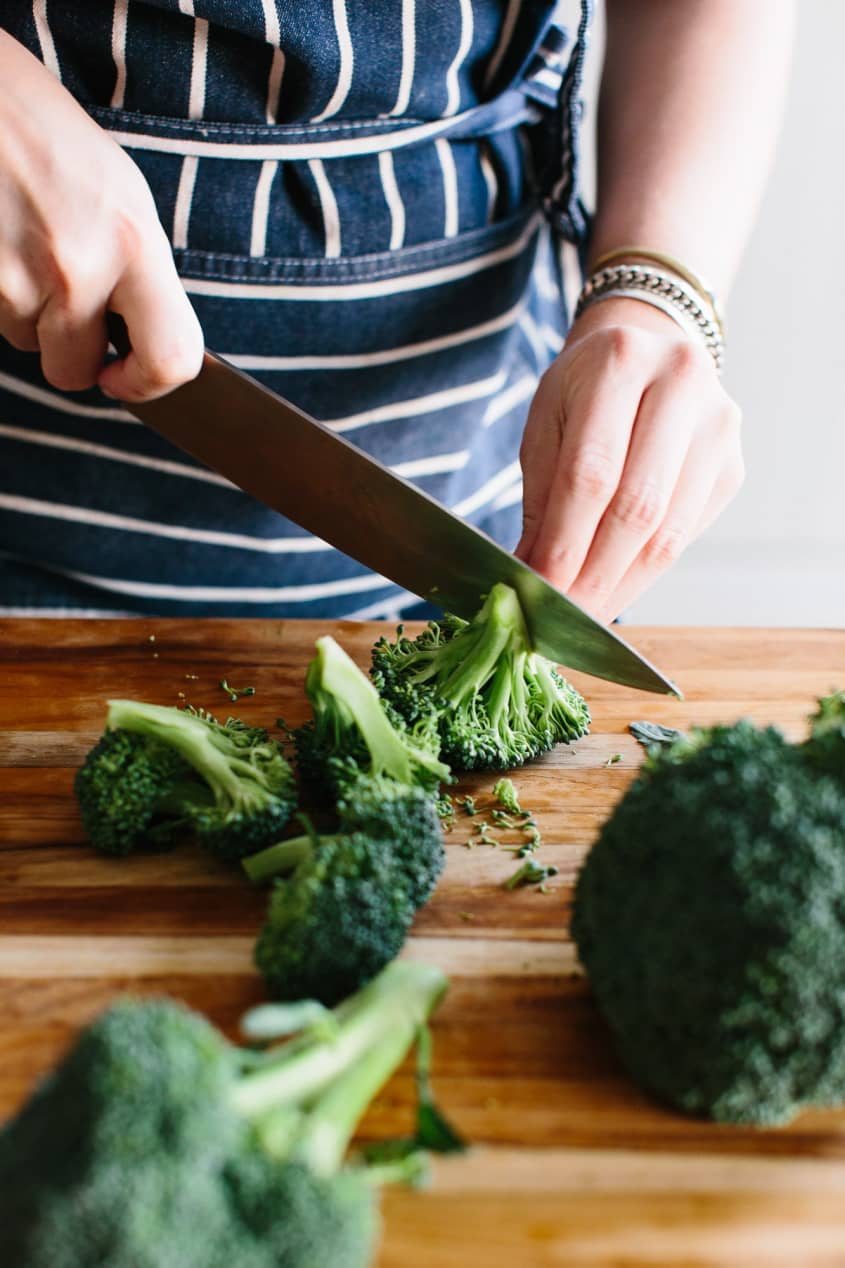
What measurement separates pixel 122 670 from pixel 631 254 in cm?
94

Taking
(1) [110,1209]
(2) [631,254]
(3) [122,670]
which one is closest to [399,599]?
(3) [122,670]

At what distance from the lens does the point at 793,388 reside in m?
3.49

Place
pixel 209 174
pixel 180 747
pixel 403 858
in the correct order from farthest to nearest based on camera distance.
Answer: pixel 209 174 → pixel 180 747 → pixel 403 858

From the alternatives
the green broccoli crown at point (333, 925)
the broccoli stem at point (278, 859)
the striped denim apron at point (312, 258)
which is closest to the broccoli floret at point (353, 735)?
the broccoli stem at point (278, 859)

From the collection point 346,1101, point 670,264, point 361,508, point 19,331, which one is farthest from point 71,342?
point 346,1101

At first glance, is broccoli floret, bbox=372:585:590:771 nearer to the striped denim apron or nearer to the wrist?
the striped denim apron

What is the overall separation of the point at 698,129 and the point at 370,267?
0.54 meters

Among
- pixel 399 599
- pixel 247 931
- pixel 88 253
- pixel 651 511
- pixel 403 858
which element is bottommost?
pixel 399 599

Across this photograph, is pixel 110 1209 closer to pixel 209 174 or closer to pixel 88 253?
pixel 88 253

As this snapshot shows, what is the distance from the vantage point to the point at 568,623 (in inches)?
51.2

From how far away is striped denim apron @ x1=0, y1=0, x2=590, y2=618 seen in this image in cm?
143

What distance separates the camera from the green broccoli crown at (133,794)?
3.65 ft

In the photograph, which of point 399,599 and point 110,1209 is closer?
point 110,1209

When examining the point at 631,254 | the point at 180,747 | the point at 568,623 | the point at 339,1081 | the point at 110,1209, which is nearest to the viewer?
the point at 110,1209
